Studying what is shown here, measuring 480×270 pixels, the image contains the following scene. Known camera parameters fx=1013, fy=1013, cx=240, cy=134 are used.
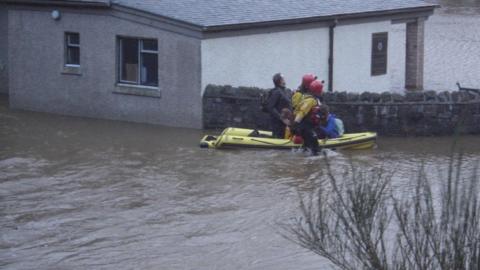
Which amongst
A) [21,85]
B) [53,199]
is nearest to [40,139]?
[21,85]

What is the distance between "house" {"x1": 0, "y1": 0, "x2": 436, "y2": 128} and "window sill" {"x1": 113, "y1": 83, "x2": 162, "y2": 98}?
2 cm

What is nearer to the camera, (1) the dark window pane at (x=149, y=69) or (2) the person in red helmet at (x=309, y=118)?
(2) the person in red helmet at (x=309, y=118)

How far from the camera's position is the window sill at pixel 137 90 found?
22.5 metres

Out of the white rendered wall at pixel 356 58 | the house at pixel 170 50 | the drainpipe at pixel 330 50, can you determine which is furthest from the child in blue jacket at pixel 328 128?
the white rendered wall at pixel 356 58

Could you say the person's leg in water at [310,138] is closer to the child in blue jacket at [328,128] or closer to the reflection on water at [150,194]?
the reflection on water at [150,194]

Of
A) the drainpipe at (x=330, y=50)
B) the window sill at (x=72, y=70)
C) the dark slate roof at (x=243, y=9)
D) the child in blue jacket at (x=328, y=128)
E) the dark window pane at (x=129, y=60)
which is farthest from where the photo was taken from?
the drainpipe at (x=330, y=50)

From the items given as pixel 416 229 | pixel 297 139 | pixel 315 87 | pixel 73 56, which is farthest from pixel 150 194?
pixel 73 56

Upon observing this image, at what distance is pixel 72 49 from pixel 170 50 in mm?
3225

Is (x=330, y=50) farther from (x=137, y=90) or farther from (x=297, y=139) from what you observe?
(x=297, y=139)

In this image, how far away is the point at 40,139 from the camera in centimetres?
2086

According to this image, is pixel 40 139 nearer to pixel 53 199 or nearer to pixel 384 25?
pixel 53 199

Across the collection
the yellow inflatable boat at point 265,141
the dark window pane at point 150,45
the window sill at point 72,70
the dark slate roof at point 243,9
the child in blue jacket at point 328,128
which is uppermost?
the dark slate roof at point 243,9

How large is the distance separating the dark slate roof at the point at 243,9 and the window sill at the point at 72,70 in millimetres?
2014

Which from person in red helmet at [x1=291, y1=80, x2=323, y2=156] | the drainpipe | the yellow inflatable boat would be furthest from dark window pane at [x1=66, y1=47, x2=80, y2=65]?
person in red helmet at [x1=291, y1=80, x2=323, y2=156]
